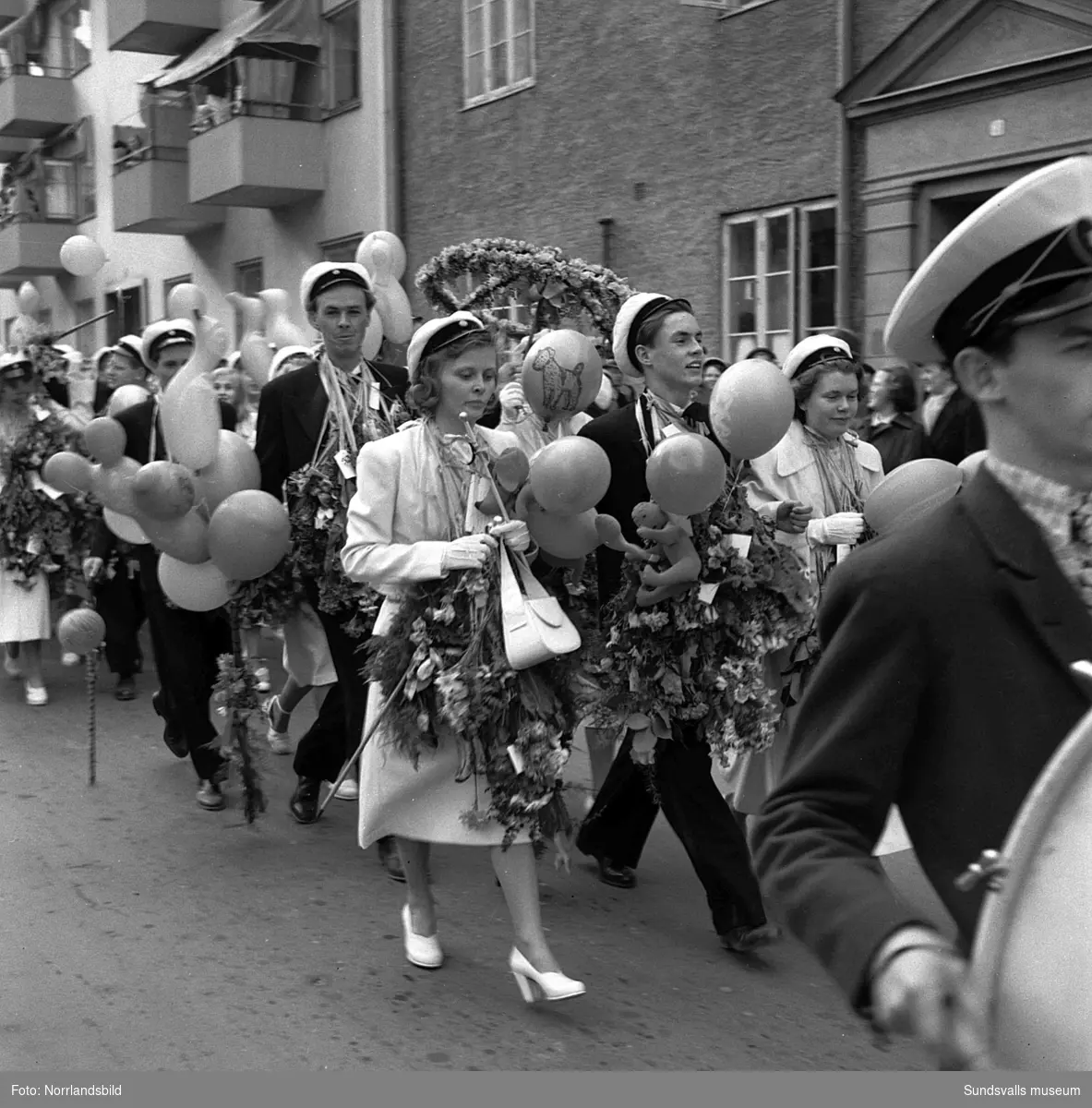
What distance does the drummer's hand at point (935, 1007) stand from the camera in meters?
1.41

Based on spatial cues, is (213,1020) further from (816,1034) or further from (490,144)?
(490,144)

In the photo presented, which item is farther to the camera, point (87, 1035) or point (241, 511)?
point (241, 511)

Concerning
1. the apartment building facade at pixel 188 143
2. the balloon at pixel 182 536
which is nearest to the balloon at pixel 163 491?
the balloon at pixel 182 536

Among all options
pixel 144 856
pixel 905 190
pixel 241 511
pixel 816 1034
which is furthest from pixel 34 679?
pixel 905 190

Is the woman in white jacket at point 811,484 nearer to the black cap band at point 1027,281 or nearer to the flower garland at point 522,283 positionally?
the flower garland at point 522,283

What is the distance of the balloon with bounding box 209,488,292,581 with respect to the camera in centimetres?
546

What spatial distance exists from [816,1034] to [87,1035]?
1967 mm

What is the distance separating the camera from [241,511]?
5469 millimetres

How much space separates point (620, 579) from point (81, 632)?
3049mm

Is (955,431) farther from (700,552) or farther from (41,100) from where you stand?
(41,100)

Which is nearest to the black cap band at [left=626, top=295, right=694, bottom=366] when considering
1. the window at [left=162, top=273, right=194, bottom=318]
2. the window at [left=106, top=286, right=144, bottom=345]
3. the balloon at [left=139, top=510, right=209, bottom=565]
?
the balloon at [left=139, top=510, right=209, bottom=565]

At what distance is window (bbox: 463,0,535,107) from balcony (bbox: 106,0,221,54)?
710cm

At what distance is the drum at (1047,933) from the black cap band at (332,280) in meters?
5.03

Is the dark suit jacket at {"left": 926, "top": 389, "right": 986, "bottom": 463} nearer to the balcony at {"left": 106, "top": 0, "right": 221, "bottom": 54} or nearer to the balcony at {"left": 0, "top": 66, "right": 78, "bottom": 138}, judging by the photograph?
the balcony at {"left": 106, "top": 0, "right": 221, "bottom": 54}
